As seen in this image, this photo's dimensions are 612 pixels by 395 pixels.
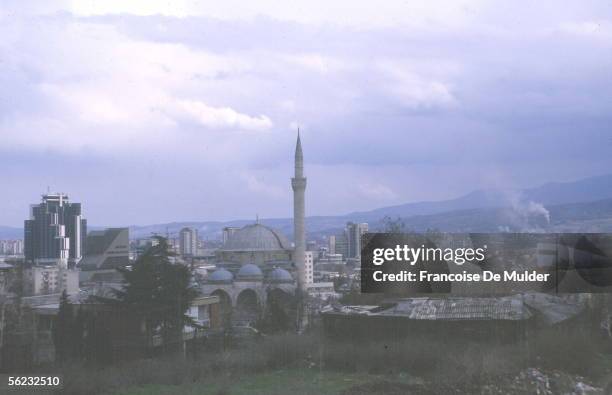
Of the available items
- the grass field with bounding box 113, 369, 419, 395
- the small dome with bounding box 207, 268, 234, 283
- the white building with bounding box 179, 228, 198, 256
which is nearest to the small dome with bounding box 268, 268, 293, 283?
the small dome with bounding box 207, 268, 234, 283

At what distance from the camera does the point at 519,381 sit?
6574mm

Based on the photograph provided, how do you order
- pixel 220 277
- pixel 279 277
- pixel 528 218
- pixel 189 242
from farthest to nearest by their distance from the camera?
Result: pixel 189 242 → pixel 220 277 → pixel 279 277 → pixel 528 218

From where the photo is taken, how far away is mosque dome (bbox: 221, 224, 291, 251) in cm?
3881

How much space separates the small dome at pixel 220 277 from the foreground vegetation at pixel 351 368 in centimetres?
2169

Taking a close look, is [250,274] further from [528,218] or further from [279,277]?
[528,218]

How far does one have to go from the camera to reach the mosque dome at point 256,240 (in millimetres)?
38812

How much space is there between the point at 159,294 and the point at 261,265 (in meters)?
27.1

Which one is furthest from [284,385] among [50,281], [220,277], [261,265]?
[261,265]

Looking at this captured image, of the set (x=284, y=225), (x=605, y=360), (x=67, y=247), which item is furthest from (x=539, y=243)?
(x=284, y=225)

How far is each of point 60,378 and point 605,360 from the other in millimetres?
5626

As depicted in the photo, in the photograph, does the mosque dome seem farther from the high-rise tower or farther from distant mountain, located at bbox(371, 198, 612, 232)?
distant mountain, located at bbox(371, 198, 612, 232)

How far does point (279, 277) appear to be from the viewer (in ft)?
97.9

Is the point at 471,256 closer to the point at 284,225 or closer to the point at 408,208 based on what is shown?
the point at 408,208

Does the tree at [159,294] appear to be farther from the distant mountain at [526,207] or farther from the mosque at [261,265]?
the mosque at [261,265]
